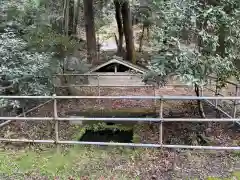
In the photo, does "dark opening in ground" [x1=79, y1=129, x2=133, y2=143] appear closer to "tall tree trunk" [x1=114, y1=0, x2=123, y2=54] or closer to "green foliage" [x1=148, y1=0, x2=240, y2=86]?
"green foliage" [x1=148, y1=0, x2=240, y2=86]

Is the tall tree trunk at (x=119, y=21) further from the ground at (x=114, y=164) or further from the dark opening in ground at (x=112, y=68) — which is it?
the ground at (x=114, y=164)

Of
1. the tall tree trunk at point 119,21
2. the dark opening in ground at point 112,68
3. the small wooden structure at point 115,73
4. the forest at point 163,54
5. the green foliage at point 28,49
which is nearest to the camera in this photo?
the forest at point 163,54

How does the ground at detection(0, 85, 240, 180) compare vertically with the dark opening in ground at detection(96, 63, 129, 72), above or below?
below

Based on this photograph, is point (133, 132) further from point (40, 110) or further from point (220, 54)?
point (40, 110)

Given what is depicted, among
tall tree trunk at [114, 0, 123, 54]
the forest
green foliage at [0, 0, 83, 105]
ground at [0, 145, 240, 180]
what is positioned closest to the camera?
ground at [0, 145, 240, 180]

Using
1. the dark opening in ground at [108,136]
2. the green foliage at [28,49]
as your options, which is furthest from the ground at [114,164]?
the green foliage at [28,49]

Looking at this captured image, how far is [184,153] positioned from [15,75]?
397 centimetres

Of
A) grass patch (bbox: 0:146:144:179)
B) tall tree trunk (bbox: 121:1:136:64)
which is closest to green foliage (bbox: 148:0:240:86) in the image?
grass patch (bbox: 0:146:144:179)

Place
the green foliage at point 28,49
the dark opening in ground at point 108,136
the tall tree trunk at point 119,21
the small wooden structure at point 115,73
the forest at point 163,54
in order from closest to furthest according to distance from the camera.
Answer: the forest at point 163,54 < the dark opening in ground at point 108,136 < the green foliage at point 28,49 < the small wooden structure at point 115,73 < the tall tree trunk at point 119,21

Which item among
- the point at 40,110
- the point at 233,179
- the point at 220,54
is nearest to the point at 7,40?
the point at 40,110


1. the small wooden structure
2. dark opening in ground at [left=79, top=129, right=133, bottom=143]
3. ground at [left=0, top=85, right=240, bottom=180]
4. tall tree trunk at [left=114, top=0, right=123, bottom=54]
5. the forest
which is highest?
tall tree trunk at [left=114, top=0, right=123, bottom=54]

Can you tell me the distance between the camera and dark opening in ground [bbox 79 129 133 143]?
6.35 metres

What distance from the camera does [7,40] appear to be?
260 inches

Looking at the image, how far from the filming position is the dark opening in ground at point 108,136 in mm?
6352
